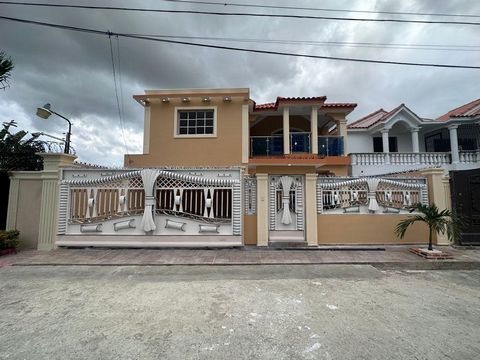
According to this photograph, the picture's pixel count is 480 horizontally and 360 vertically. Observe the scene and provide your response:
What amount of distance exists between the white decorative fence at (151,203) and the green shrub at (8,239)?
1.01m

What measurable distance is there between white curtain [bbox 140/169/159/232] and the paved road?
1.77 m

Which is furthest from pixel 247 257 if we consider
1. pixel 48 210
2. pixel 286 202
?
pixel 48 210

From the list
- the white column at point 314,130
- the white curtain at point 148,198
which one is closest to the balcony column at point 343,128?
the white column at point 314,130

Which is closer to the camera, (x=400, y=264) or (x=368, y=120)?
(x=400, y=264)

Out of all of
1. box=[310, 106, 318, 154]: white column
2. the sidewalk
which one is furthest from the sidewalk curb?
box=[310, 106, 318, 154]: white column

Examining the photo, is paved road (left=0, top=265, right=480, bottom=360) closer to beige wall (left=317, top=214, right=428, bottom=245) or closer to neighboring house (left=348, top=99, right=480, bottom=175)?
beige wall (left=317, top=214, right=428, bottom=245)

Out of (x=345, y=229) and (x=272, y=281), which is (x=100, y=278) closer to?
(x=272, y=281)

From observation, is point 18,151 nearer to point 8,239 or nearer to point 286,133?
point 8,239

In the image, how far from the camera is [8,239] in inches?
252

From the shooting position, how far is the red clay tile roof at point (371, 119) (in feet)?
46.4

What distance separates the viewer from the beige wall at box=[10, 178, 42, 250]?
6.88 m

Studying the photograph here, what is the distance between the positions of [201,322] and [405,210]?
705 centimetres

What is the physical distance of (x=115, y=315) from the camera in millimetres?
3273

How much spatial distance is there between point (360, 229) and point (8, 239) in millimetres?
9959
